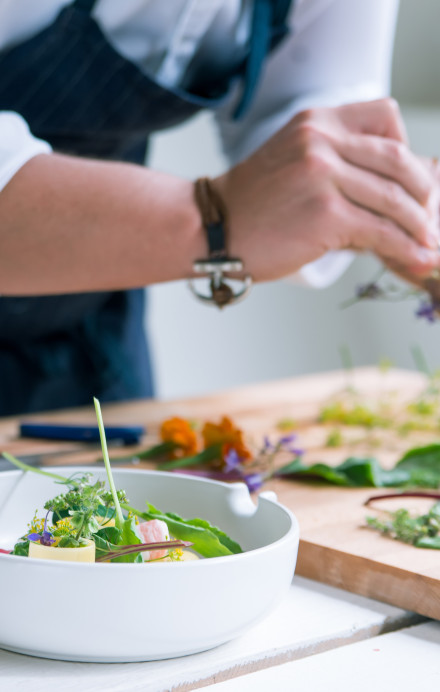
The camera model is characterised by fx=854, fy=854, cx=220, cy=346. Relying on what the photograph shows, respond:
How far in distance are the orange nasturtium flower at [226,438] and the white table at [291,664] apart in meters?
0.29

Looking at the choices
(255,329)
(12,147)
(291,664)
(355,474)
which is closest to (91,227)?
(12,147)

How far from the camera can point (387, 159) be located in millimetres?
828

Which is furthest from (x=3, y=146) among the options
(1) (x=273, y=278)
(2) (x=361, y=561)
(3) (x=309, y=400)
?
(3) (x=309, y=400)

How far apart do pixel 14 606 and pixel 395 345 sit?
7.59 ft

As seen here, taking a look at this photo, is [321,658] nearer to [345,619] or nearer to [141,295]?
[345,619]

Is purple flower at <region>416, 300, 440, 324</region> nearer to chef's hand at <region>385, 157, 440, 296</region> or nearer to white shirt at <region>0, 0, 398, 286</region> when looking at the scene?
chef's hand at <region>385, 157, 440, 296</region>

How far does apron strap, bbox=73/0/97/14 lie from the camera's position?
92 cm

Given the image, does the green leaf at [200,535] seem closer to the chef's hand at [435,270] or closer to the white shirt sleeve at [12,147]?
the white shirt sleeve at [12,147]

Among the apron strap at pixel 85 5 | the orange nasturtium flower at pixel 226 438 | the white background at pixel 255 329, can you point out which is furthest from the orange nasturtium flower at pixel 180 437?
the white background at pixel 255 329

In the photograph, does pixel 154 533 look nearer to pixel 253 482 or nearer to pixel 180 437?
pixel 253 482

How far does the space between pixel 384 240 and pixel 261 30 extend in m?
0.33

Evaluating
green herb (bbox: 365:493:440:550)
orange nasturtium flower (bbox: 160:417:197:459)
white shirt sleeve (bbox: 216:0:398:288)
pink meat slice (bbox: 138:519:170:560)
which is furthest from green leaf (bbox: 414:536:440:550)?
white shirt sleeve (bbox: 216:0:398:288)

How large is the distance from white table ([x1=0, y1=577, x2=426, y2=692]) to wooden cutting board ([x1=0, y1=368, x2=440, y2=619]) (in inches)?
1.0

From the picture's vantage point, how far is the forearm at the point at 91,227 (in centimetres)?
76
